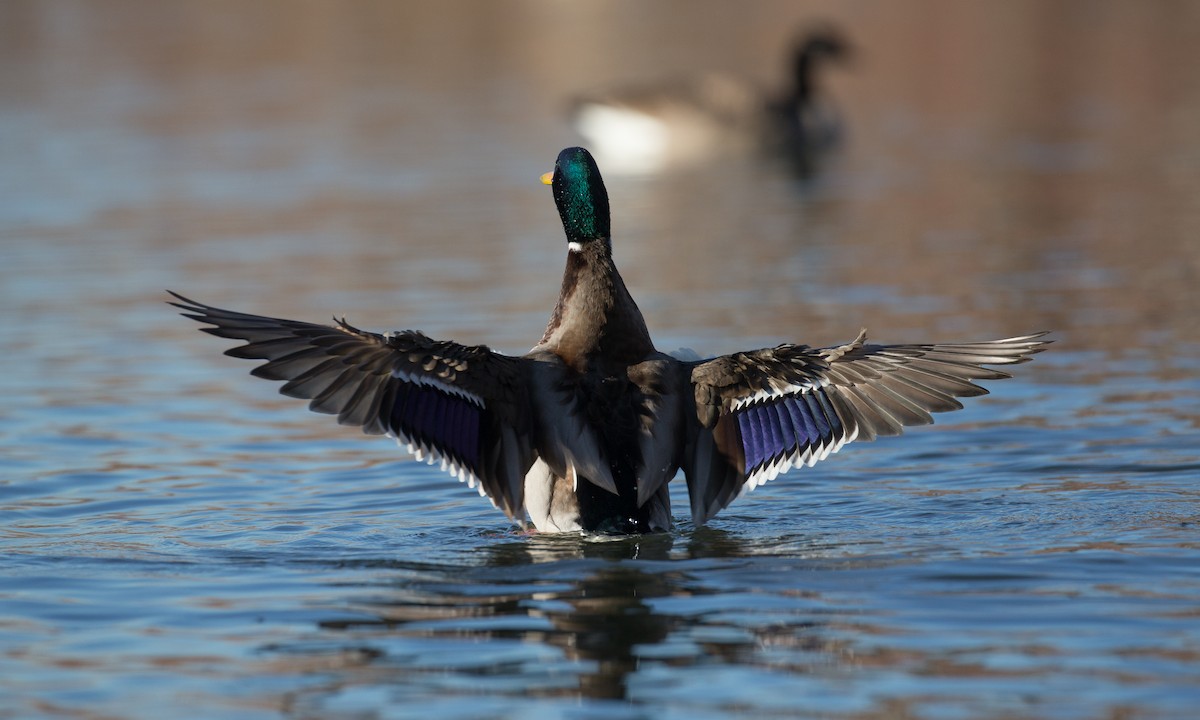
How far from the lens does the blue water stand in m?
5.68

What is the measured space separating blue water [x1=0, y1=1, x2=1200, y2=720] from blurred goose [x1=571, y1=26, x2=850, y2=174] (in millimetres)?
937

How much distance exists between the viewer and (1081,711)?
16.6 feet

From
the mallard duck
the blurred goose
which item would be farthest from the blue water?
the blurred goose

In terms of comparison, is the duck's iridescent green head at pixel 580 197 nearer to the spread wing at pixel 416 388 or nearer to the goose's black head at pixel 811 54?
the spread wing at pixel 416 388

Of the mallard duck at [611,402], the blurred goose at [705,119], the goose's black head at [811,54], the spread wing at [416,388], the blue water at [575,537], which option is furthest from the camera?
the goose's black head at [811,54]

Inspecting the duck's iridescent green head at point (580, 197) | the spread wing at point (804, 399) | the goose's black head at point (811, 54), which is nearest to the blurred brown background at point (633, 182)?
the goose's black head at point (811, 54)

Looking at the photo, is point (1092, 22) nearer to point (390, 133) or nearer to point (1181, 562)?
point (390, 133)

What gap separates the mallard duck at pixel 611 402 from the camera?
725 centimetres

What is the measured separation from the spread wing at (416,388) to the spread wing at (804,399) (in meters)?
0.83

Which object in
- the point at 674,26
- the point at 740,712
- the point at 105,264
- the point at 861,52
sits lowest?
the point at 740,712

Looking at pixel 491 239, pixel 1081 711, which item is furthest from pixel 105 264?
pixel 1081 711

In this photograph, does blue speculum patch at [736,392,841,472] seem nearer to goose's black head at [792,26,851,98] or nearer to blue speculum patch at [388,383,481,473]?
blue speculum patch at [388,383,481,473]

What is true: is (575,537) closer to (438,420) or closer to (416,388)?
(438,420)

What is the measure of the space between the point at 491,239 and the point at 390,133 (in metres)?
9.66
